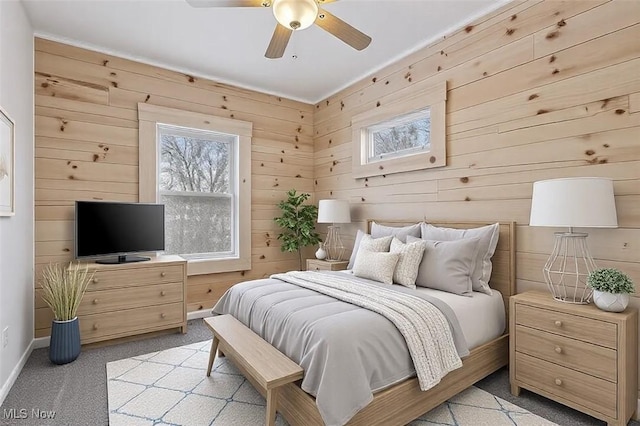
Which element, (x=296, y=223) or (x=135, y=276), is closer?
(x=135, y=276)

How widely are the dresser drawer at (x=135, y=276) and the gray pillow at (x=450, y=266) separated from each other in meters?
2.30

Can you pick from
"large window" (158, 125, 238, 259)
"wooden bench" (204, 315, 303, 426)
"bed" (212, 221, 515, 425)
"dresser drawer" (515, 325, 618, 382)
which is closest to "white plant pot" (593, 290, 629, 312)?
"dresser drawer" (515, 325, 618, 382)

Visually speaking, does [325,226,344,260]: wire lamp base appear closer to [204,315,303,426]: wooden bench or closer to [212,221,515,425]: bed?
[212,221,515,425]: bed

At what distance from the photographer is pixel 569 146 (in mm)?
2289

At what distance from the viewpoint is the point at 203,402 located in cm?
212

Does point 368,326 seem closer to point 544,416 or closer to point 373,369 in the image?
point 373,369

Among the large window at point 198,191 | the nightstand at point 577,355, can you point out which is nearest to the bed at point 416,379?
the nightstand at point 577,355

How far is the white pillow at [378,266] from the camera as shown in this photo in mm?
2631

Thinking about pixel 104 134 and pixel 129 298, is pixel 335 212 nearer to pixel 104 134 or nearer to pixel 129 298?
pixel 129 298

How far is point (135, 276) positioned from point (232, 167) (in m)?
1.74

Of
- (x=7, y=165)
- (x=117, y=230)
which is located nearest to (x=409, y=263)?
(x=117, y=230)

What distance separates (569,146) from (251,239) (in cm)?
334

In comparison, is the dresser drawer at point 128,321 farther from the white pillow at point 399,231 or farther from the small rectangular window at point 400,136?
the small rectangular window at point 400,136

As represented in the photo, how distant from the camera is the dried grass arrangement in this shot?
103 inches
